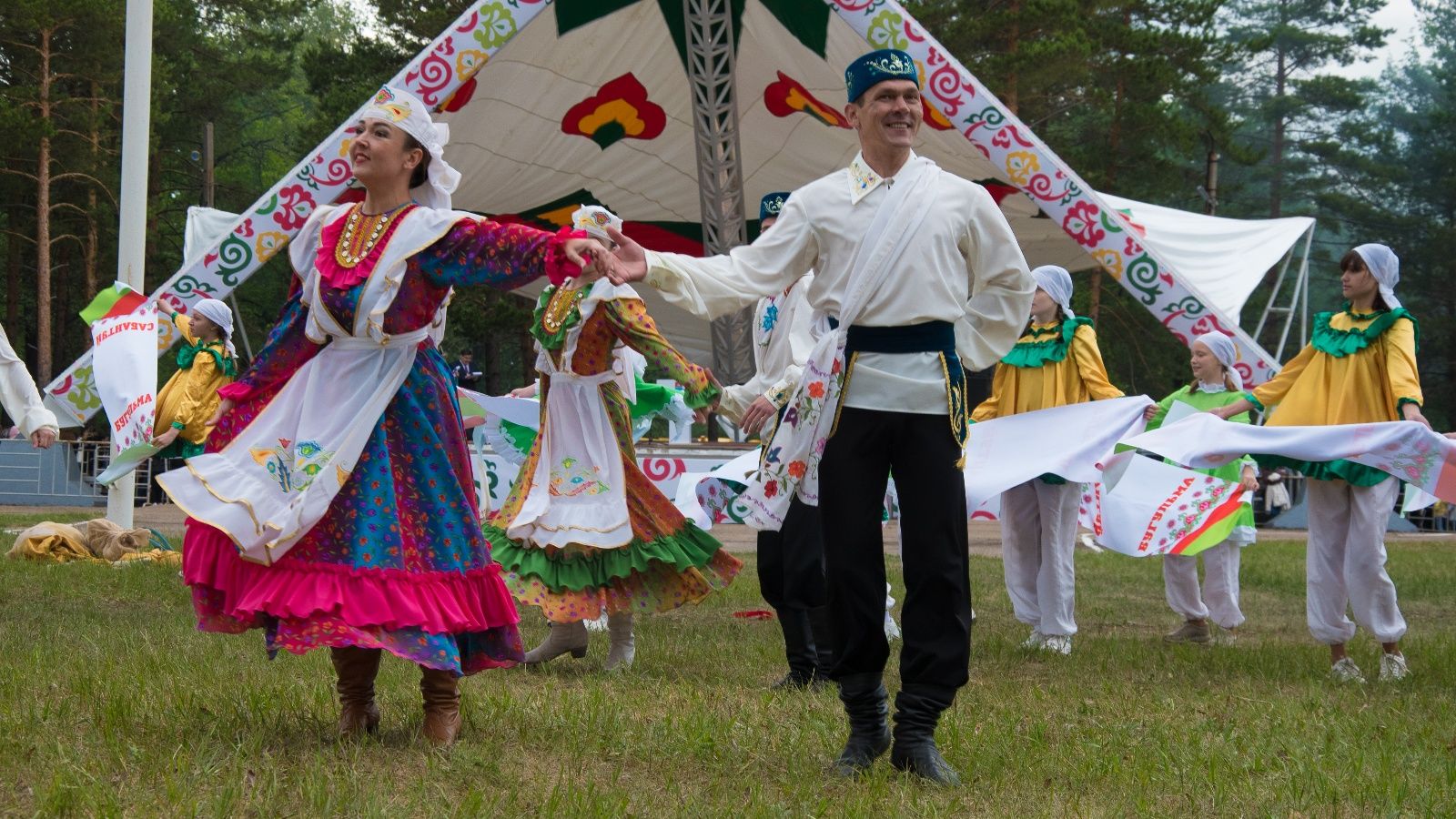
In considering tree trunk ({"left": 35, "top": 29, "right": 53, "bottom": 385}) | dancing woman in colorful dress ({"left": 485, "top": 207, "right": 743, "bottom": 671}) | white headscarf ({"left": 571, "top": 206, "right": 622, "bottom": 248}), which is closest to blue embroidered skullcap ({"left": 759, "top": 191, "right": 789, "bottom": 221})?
dancing woman in colorful dress ({"left": 485, "top": 207, "right": 743, "bottom": 671})

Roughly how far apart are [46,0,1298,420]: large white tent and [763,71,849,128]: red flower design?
0.08 ft

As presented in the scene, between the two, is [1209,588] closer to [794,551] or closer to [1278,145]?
[794,551]

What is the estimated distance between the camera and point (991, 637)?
315 inches

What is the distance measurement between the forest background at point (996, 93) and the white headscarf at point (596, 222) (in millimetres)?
21191

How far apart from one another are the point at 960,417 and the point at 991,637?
3976 millimetres

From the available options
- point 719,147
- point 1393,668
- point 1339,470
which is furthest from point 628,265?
point 719,147

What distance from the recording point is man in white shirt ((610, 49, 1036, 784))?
13.7 ft

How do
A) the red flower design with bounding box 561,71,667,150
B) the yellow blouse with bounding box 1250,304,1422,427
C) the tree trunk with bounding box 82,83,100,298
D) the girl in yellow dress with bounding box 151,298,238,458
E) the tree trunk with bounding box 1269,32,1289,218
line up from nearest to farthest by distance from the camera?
the yellow blouse with bounding box 1250,304,1422,427 < the girl in yellow dress with bounding box 151,298,238,458 < the red flower design with bounding box 561,71,667,150 < the tree trunk with bounding box 82,83,100,298 < the tree trunk with bounding box 1269,32,1289,218

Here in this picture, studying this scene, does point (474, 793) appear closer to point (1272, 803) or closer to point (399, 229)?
point (399, 229)

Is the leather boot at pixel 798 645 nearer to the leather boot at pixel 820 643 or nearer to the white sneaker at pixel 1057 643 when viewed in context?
the leather boot at pixel 820 643

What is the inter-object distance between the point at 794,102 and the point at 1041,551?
8493 mm

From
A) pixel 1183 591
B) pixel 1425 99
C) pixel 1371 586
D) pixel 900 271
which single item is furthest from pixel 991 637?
pixel 1425 99

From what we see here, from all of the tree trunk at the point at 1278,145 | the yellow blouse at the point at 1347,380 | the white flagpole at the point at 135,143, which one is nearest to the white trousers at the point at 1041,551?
the yellow blouse at the point at 1347,380

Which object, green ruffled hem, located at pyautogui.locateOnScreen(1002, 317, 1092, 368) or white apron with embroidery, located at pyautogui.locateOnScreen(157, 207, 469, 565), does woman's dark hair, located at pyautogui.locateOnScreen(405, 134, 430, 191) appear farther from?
green ruffled hem, located at pyautogui.locateOnScreen(1002, 317, 1092, 368)
